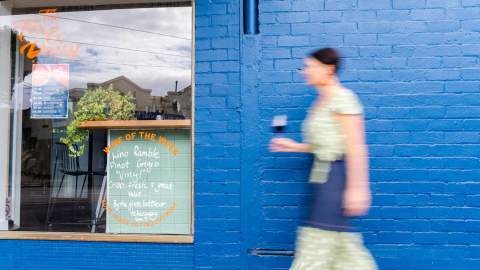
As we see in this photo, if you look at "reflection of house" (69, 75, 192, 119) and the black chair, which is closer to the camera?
"reflection of house" (69, 75, 192, 119)

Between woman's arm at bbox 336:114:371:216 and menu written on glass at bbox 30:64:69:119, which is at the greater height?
menu written on glass at bbox 30:64:69:119

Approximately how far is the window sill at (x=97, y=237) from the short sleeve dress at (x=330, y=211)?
1.68 meters

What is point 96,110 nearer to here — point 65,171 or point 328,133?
point 65,171

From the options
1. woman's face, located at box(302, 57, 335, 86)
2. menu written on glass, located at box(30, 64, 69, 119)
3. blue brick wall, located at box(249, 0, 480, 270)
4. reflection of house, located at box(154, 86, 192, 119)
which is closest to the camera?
woman's face, located at box(302, 57, 335, 86)

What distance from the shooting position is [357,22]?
4.47 m

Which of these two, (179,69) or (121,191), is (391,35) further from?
(121,191)

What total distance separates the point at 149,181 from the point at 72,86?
1231 millimetres

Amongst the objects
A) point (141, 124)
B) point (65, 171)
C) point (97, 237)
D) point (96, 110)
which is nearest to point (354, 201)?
point (141, 124)

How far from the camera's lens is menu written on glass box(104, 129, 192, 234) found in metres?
4.81

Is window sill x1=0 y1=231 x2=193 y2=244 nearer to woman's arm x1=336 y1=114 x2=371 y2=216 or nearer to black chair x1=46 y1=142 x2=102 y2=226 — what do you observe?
black chair x1=46 y1=142 x2=102 y2=226

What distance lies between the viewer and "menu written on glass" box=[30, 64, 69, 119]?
517 cm

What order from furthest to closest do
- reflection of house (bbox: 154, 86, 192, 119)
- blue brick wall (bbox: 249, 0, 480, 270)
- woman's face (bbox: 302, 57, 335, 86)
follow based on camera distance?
reflection of house (bbox: 154, 86, 192, 119)
blue brick wall (bbox: 249, 0, 480, 270)
woman's face (bbox: 302, 57, 335, 86)

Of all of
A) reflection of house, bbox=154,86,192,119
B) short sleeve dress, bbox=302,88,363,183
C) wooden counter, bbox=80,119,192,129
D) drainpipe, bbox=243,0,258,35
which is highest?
drainpipe, bbox=243,0,258,35

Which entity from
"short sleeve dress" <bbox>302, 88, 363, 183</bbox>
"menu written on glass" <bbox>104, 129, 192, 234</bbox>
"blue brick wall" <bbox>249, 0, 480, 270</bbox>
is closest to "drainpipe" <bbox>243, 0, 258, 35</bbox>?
"blue brick wall" <bbox>249, 0, 480, 270</bbox>
